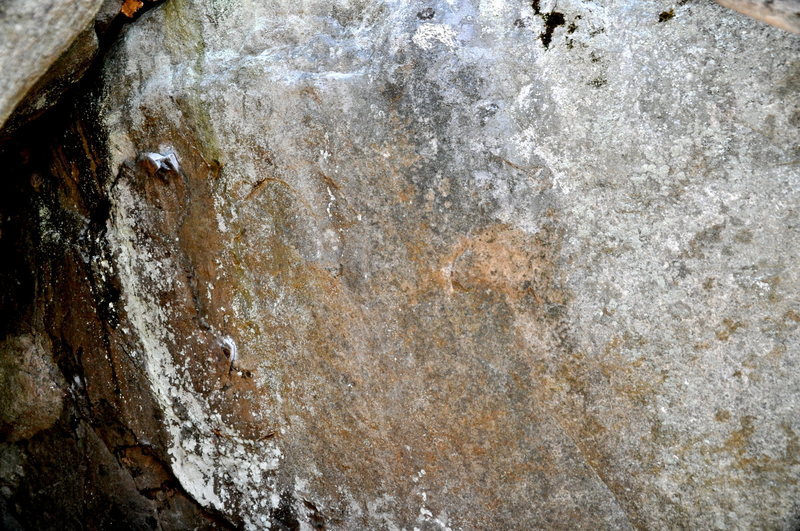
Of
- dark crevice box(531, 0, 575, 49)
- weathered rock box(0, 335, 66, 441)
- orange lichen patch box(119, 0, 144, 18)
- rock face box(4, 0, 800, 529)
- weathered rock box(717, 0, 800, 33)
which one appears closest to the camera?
weathered rock box(717, 0, 800, 33)

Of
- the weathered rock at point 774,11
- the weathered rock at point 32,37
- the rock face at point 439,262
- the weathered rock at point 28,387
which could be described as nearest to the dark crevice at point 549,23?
the rock face at point 439,262

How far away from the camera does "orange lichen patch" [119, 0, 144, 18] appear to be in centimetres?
180

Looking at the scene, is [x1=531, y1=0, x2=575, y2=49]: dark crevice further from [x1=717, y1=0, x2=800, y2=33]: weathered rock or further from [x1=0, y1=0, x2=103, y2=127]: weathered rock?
[x1=0, y1=0, x2=103, y2=127]: weathered rock

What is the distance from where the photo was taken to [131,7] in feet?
5.92

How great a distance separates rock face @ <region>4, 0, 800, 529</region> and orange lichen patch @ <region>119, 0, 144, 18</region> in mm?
69

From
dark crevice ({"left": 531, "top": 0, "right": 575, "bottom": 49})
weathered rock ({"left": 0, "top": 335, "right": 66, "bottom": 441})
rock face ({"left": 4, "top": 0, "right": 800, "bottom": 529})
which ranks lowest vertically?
weathered rock ({"left": 0, "top": 335, "right": 66, "bottom": 441})

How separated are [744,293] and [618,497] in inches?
23.8

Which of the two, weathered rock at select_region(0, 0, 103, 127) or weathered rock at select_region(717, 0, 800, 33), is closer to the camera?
weathered rock at select_region(717, 0, 800, 33)

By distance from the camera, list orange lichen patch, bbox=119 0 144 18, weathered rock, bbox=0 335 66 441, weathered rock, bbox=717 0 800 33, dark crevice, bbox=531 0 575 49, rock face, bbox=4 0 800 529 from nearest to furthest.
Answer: weathered rock, bbox=717 0 800 33 → rock face, bbox=4 0 800 529 → dark crevice, bbox=531 0 575 49 → orange lichen patch, bbox=119 0 144 18 → weathered rock, bbox=0 335 66 441

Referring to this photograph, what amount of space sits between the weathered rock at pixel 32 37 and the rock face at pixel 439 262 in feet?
0.87

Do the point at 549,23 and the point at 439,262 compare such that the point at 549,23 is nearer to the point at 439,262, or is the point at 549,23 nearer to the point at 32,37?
the point at 439,262

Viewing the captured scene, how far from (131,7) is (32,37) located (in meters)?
0.44

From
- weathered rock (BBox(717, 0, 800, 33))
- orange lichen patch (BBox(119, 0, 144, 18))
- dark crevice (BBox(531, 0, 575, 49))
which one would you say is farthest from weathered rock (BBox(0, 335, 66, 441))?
weathered rock (BBox(717, 0, 800, 33))

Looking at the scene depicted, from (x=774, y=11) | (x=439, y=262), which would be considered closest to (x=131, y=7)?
(x=439, y=262)
